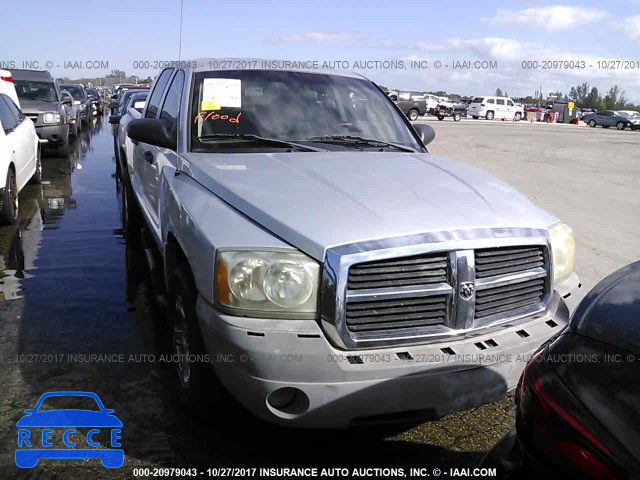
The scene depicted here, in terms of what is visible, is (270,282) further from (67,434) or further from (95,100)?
(95,100)

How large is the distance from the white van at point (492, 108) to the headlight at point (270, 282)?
54.8 meters

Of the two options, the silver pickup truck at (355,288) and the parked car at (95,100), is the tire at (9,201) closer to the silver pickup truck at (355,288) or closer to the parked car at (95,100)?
the silver pickup truck at (355,288)

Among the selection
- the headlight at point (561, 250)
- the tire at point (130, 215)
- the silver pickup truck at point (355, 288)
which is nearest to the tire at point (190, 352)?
the silver pickup truck at point (355, 288)

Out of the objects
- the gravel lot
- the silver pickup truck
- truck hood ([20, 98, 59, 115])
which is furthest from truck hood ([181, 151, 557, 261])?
truck hood ([20, 98, 59, 115])

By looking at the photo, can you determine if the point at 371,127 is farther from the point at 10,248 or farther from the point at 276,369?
the point at 10,248

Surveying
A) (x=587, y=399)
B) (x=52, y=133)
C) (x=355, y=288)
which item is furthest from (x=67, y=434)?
(x=52, y=133)

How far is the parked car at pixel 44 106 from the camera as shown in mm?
14109

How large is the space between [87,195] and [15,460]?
767 cm

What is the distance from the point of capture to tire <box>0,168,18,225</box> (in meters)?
7.30

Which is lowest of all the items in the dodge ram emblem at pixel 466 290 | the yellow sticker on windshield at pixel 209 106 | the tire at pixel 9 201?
the tire at pixel 9 201

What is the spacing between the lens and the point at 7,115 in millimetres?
8781

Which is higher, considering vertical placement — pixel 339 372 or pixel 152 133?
pixel 152 133

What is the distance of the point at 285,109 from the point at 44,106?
12462 mm

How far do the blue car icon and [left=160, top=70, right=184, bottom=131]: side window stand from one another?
74.2 inches
